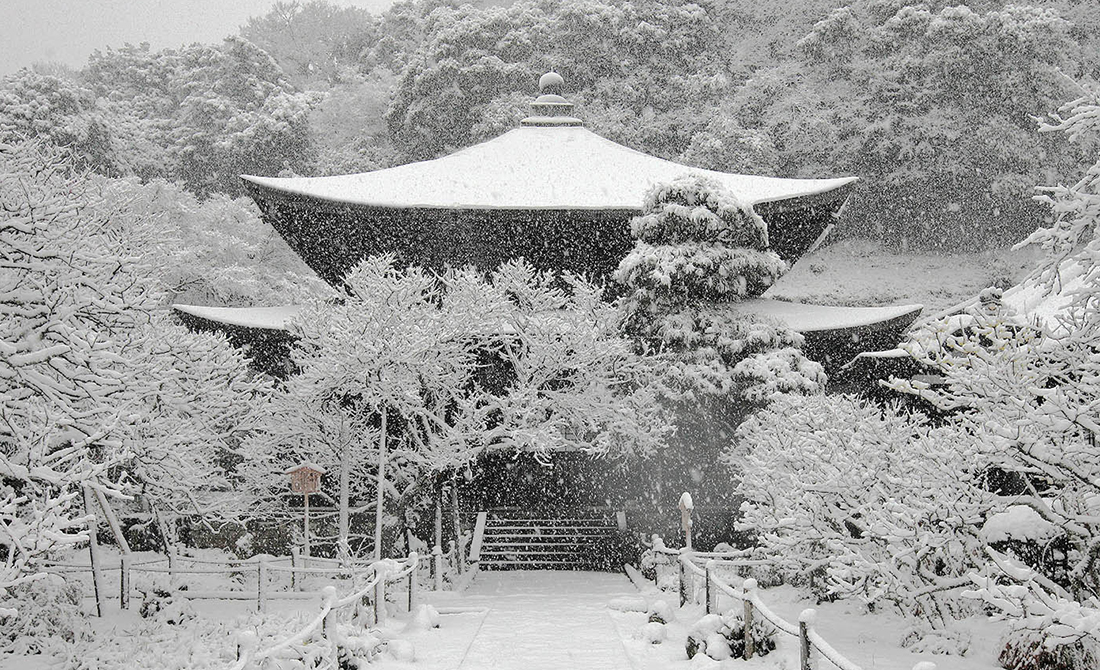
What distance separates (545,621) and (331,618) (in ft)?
15.4

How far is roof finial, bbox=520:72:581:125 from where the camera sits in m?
27.9

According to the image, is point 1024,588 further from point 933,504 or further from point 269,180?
point 269,180

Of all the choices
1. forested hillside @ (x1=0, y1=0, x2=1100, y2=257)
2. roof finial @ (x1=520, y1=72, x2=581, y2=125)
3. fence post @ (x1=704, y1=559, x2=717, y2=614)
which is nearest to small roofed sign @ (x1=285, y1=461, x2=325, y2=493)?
fence post @ (x1=704, y1=559, x2=717, y2=614)

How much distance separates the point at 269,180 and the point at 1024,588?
1888cm

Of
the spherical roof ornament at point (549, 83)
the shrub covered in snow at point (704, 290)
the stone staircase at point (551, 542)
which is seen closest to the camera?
the shrub covered in snow at point (704, 290)

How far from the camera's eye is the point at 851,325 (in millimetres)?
20719

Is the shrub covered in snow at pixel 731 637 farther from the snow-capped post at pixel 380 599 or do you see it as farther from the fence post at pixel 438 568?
the fence post at pixel 438 568

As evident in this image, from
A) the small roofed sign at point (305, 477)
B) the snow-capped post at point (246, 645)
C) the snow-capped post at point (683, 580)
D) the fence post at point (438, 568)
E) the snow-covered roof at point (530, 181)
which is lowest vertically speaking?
the fence post at point (438, 568)

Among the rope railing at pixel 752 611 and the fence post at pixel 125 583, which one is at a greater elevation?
the rope railing at pixel 752 611

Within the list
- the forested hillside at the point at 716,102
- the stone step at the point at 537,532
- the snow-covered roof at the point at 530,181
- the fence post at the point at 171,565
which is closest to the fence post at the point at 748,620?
the fence post at the point at 171,565

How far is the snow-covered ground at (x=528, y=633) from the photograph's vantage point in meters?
10.0

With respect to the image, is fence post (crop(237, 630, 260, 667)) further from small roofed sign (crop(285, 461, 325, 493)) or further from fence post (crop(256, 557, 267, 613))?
small roofed sign (crop(285, 461, 325, 493))

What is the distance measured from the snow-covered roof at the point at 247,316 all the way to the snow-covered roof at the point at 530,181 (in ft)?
8.46

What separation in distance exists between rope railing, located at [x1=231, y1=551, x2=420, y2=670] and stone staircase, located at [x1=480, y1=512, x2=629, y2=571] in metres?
5.74
